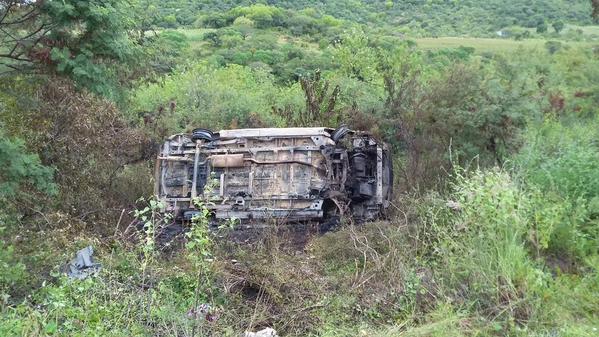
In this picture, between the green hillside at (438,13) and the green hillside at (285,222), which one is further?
the green hillside at (438,13)

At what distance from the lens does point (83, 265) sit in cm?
661

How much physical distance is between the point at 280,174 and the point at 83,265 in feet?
14.5

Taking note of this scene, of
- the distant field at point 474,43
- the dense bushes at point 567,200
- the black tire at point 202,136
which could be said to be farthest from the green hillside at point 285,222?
the distant field at point 474,43

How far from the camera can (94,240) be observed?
7.57m

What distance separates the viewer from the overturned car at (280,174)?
1009 cm

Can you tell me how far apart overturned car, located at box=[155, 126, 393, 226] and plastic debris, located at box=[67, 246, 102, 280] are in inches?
126

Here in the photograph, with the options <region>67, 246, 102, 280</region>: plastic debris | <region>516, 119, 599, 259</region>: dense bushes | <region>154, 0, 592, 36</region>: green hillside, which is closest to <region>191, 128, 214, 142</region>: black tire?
<region>67, 246, 102, 280</region>: plastic debris

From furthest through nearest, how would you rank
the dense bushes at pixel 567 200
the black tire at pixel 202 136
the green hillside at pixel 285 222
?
the black tire at pixel 202 136
the dense bushes at pixel 567 200
the green hillside at pixel 285 222

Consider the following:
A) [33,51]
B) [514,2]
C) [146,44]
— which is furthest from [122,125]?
[514,2]

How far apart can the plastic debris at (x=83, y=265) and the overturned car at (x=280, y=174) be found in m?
3.21

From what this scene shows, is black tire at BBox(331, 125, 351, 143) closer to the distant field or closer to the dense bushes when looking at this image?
the dense bushes

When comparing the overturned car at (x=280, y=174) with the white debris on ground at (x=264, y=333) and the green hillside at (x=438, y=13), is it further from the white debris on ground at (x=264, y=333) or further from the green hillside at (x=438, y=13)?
the green hillside at (x=438, y=13)

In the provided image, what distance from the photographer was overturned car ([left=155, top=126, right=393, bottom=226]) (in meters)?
10.1

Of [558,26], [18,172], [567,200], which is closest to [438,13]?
[558,26]
